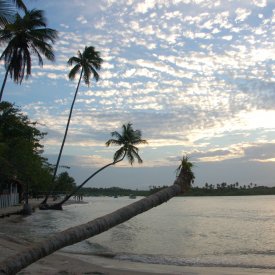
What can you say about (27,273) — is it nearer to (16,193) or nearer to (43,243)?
(43,243)

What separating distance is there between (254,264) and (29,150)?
86.7 ft

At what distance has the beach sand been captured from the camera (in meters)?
10.6

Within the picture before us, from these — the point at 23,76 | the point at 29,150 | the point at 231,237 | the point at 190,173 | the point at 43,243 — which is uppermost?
the point at 23,76

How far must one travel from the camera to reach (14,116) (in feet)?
127

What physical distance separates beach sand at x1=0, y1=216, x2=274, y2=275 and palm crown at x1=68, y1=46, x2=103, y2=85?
28060 mm

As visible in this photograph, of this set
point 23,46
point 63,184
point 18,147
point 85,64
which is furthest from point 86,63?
point 63,184

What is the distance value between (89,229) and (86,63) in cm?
3757

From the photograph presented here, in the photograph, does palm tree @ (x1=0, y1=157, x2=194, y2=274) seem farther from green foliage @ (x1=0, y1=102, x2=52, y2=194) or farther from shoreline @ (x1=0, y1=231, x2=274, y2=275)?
green foliage @ (x1=0, y1=102, x2=52, y2=194)

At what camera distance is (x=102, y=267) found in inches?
488

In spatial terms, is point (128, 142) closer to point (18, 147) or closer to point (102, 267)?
point (18, 147)

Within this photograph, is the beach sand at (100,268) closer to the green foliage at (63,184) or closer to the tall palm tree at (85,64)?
the tall palm tree at (85,64)

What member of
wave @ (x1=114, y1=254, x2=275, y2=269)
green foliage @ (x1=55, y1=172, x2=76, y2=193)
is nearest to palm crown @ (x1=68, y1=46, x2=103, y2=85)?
wave @ (x1=114, y1=254, x2=275, y2=269)

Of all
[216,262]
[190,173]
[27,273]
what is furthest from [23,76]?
[190,173]

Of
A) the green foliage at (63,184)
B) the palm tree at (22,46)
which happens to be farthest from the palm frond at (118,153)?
the green foliage at (63,184)
